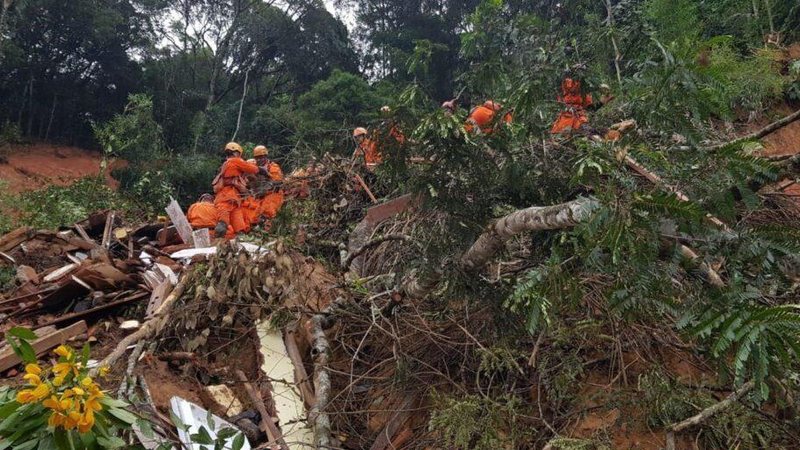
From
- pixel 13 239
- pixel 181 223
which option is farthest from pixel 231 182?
pixel 13 239

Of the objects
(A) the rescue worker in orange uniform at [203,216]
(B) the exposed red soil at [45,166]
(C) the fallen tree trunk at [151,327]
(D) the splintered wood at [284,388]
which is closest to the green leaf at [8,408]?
(C) the fallen tree trunk at [151,327]

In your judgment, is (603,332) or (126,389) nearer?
(126,389)

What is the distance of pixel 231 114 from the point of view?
69.0ft

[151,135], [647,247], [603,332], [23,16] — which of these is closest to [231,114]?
[151,135]

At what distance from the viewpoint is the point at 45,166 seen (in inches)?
780

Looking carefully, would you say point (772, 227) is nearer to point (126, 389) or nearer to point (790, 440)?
point (790, 440)

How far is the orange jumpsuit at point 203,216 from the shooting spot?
727 centimetres

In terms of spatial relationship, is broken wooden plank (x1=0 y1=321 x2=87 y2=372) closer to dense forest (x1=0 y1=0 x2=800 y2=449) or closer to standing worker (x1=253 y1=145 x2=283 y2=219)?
dense forest (x1=0 y1=0 x2=800 y2=449)

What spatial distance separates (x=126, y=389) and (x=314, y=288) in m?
1.63

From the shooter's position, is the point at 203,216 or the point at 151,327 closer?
the point at 151,327

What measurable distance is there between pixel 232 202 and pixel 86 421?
17.8ft

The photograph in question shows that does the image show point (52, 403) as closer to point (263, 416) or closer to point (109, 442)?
point (109, 442)

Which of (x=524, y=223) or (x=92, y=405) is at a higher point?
(x=524, y=223)

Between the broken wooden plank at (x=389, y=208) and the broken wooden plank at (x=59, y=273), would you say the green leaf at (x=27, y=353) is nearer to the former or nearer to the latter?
the broken wooden plank at (x=389, y=208)
